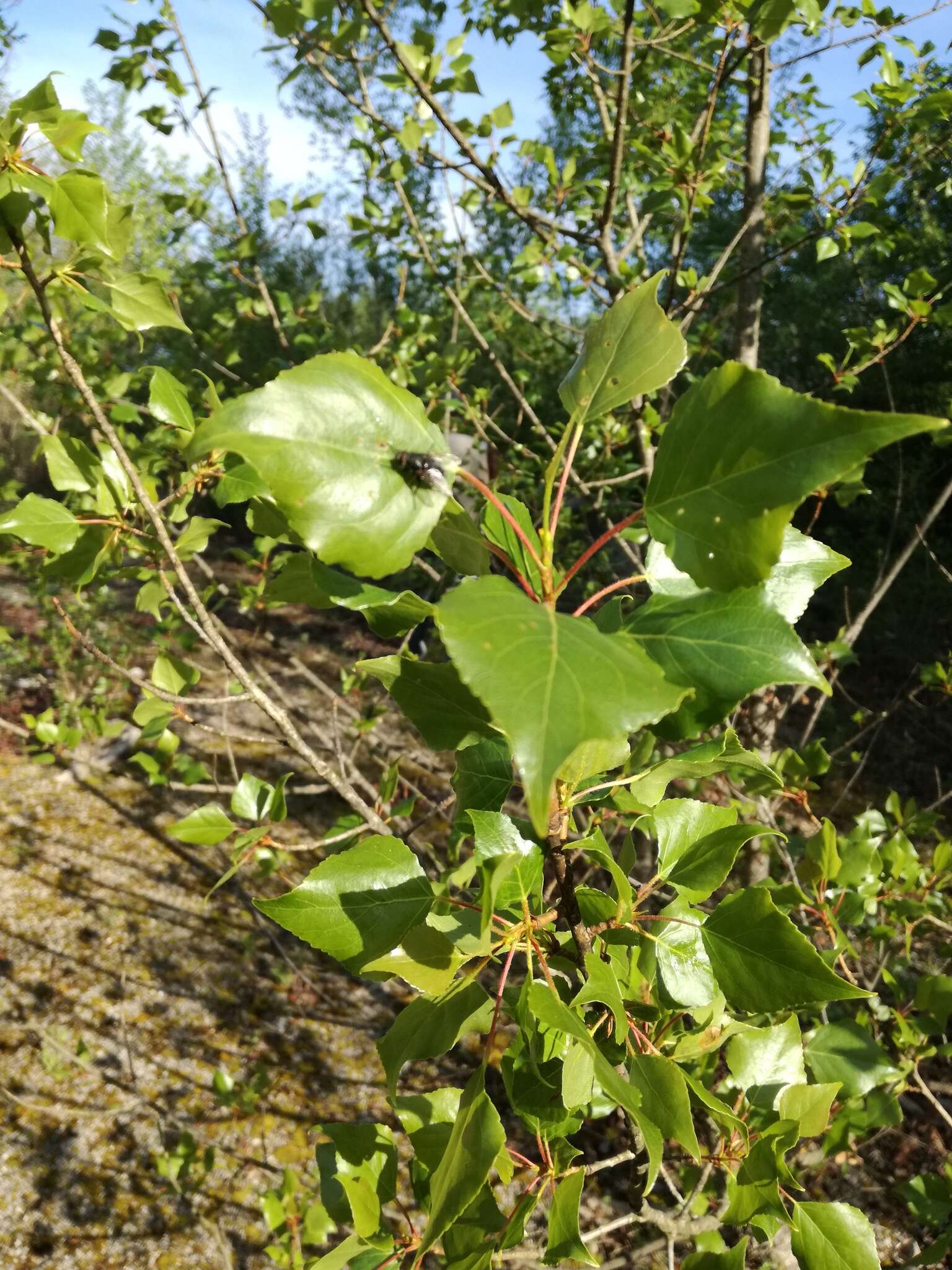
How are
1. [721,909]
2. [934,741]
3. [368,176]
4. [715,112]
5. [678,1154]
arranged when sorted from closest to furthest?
[721,909], [678,1154], [368,176], [715,112], [934,741]

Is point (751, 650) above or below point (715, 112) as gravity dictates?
below

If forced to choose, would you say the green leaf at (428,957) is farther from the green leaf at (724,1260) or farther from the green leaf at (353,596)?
the green leaf at (724,1260)

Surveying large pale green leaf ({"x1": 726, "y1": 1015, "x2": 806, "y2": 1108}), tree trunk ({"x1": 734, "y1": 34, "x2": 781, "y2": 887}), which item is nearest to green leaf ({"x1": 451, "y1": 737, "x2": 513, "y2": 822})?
large pale green leaf ({"x1": 726, "y1": 1015, "x2": 806, "y2": 1108})

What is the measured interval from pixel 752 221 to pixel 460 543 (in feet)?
5.90

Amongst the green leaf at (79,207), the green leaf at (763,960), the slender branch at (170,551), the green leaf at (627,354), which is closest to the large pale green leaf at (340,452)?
the green leaf at (627,354)

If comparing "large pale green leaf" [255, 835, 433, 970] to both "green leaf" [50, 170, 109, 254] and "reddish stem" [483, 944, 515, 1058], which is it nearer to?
"reddish stem" [483, 944, 515, 1058]

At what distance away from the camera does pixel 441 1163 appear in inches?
19.6

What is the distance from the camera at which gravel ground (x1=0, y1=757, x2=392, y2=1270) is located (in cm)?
213

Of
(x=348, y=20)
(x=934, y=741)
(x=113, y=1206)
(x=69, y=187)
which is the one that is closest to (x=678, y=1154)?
(x=113, y=1206)

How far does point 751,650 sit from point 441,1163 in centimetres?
39

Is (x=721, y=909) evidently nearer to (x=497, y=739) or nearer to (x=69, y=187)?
(x=497, y=739)

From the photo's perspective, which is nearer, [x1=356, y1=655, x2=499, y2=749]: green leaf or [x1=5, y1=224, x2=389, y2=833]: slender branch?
[x1=356, y1=655, x2=499, y2=749]: green leaf

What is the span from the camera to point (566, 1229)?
55 centimetres

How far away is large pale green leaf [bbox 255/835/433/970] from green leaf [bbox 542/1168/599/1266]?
9.1 inches
